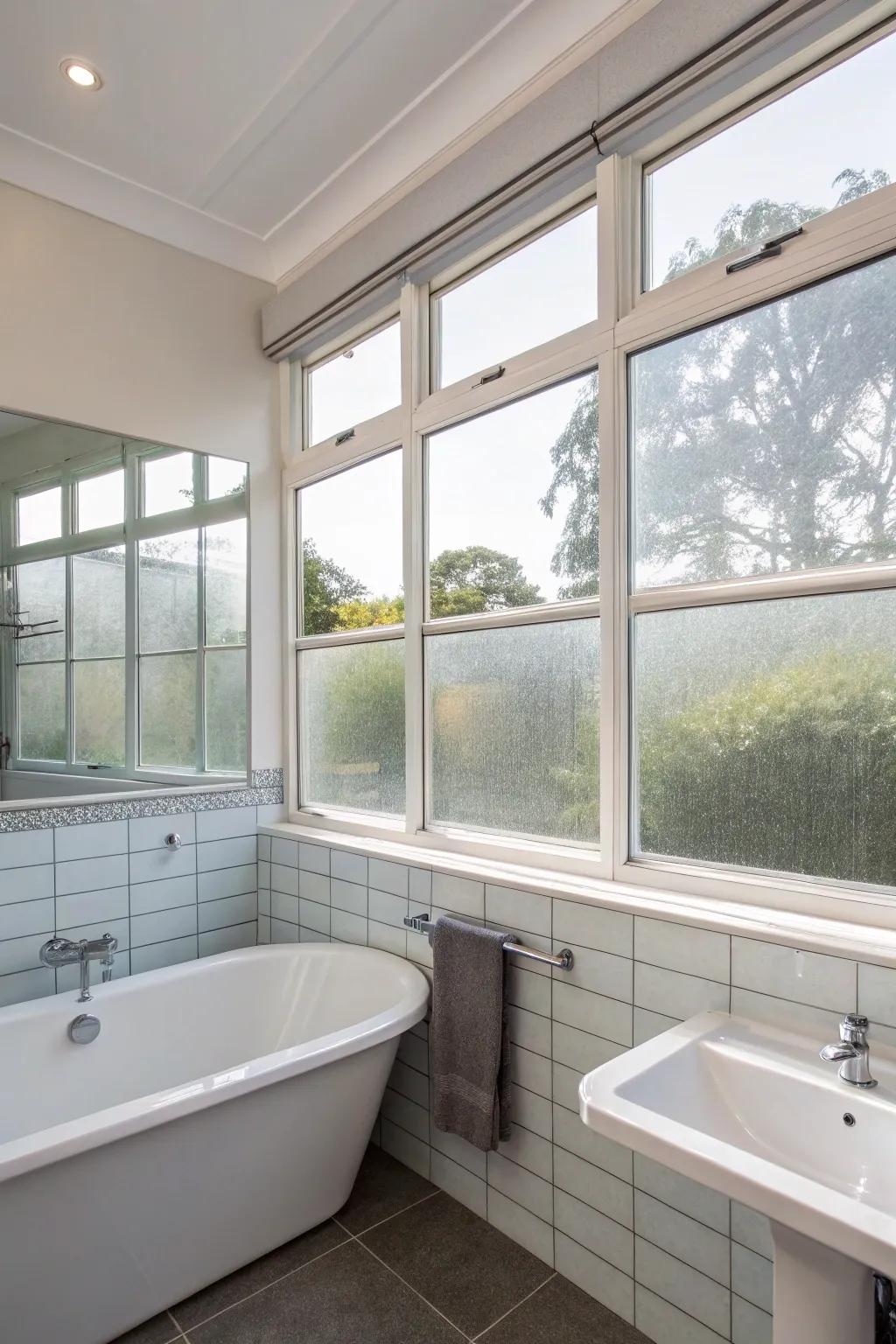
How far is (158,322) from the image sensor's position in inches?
106

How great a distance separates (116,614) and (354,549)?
2.74ft

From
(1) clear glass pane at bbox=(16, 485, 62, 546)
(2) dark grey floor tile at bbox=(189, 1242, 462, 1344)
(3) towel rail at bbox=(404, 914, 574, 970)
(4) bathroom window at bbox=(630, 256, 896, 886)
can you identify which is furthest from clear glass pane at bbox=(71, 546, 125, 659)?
(2) dark grey floor tile at bbox=(189, 1242, 462, 1344)

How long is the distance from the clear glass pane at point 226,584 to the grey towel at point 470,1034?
1404mm

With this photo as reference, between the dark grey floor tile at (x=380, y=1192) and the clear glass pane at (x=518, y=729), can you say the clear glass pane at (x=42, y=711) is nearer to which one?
the clear glass pane at (x=518, y=729)

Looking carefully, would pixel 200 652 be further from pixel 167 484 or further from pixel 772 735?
pixel 772 735

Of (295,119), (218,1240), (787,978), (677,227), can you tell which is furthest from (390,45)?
(218,1240)

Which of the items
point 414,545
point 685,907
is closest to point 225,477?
point 414,545

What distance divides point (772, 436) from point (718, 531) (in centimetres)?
22

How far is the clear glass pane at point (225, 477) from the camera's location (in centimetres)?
285

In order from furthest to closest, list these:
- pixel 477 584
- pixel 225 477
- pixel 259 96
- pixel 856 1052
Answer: pixel 225 477 → pixel 477 584 → pixel 259 96 → pixel 856 1052

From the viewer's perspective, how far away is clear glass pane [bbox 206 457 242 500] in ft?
9.34

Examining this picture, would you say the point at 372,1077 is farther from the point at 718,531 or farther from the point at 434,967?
the point at 718,531

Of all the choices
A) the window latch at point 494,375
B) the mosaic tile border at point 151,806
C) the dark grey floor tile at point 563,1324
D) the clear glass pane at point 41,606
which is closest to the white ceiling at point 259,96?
the window latch at point 494,375

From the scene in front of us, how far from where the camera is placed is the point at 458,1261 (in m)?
1.93
